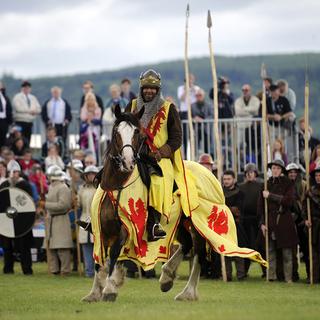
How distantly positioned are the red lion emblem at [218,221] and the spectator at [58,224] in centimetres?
699

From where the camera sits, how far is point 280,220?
25844mm

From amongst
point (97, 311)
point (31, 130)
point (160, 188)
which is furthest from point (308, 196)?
point (31, 130)

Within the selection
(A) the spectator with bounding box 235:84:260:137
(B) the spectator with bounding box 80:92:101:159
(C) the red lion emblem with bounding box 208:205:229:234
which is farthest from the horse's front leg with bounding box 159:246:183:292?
(B) the spectator with bounding box 80:92:101:159

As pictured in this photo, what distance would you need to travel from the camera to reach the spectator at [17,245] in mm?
27375

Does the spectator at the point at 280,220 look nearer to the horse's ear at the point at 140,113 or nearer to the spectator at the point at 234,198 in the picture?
the spectator at the point at 234,198

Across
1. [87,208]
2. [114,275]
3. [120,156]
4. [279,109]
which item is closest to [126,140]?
[120,156]

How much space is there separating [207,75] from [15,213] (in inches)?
4019

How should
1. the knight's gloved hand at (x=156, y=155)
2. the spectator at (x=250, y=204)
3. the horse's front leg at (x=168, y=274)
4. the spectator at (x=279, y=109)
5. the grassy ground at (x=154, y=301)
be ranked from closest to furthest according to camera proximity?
1. the grassy ground at (x=154, y=301)
2. the knight's gloved hand at (x=156, y=155)
3. the horse's front leg at (x=168, y=274)
4. the spectator at (x=250, y=204)
5. the spectator at (x=279, y=109)

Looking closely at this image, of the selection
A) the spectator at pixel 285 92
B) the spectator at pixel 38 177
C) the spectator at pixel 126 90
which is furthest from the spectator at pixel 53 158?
the spectator at pixel 285 92

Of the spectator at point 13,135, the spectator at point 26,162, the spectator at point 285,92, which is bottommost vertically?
the spectator at point 26,162

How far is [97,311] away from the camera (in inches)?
699

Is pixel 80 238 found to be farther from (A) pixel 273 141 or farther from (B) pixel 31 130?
(B) pixel 31 130

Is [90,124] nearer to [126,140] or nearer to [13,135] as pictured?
[13,135]

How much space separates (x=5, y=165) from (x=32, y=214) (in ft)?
9.15
